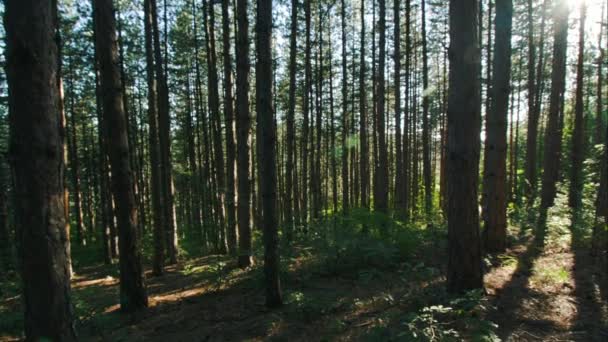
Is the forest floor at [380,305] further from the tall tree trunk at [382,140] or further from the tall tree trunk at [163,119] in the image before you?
the tall tree trunk at [163,119]

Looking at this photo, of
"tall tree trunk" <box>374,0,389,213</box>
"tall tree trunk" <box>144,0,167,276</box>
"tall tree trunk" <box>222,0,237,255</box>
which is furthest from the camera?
"tall tree trunk" <box>374,0,389,213</box>

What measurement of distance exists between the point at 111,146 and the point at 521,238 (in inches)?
410

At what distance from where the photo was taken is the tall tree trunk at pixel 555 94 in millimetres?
10641

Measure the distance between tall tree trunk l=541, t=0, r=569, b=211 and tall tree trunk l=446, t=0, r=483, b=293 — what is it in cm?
903

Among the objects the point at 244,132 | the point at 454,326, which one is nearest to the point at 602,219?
the point at 454,326

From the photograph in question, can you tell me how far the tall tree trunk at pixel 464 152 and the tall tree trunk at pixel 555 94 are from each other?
9026mm

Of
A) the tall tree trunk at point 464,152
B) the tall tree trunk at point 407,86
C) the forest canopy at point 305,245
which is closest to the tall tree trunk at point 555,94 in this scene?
the forest canopy at point 305,245

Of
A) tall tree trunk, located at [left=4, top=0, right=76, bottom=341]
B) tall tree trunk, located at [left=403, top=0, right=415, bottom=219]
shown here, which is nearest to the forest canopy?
tall tree trunk, located at [left=4, top=0, right=76, bottom=341]

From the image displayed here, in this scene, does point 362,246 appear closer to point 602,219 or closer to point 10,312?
point 602,219

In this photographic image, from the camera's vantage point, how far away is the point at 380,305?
16.6ft

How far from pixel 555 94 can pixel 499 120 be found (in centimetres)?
664

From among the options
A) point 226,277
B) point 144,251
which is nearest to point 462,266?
point 226,277

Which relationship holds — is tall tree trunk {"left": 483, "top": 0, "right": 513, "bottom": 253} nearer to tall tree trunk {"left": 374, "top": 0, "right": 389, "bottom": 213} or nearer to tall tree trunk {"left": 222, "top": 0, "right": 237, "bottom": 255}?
tall tree trunk {"left": 374, "top": 0, "right": 389, "bottom": 213}

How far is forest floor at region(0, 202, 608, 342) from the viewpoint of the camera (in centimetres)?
389
